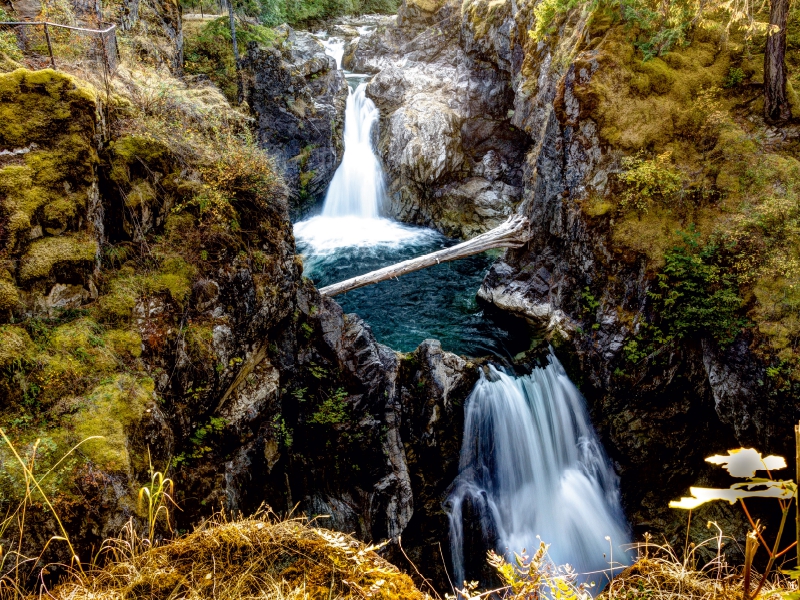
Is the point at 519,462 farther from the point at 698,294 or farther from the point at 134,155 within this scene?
the point at 134,155

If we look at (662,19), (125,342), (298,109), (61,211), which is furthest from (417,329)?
(298,109)

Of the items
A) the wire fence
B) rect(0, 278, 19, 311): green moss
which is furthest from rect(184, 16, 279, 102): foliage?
rect(0, 278, 19, 311): green moss

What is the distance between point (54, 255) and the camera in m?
4.93

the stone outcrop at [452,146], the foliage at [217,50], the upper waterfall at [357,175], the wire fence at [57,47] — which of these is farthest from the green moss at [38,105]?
the stone outcrop at [452,146]

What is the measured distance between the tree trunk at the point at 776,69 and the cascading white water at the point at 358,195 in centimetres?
1202

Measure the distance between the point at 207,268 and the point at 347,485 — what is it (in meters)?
4.66

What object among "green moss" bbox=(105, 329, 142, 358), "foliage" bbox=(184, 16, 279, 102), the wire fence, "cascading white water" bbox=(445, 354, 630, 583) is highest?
"foliage" bbox=(184, 16, 279, 102)

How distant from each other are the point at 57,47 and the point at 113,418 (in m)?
6.04

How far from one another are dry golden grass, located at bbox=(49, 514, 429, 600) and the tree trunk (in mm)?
12251

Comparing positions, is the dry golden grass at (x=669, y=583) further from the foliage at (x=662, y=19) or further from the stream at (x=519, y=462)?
the foliage at (x=662, y=19)

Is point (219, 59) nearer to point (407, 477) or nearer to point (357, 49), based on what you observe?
point (357, 49)

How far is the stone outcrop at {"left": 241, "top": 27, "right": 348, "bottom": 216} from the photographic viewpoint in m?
18.5

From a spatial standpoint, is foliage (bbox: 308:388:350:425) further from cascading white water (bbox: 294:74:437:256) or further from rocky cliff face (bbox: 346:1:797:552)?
cascading white water (bbox: 294:74:437:256)

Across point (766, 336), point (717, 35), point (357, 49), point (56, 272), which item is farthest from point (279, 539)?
point (357, 49)
